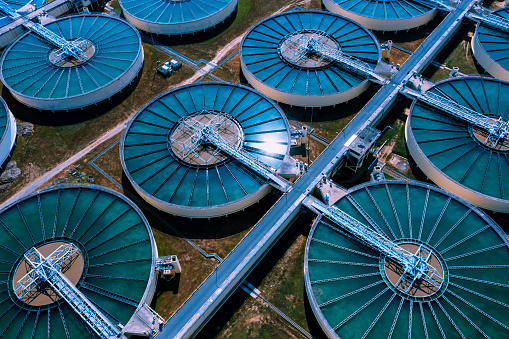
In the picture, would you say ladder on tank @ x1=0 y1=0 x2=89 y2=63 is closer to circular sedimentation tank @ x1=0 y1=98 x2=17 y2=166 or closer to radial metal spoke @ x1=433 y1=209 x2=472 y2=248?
circular sedimentation tank @ x1=0 y1=98 x2=17 y2=166

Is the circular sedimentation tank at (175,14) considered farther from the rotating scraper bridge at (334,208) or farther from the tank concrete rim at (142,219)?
the tank concrete rim at (142,219)

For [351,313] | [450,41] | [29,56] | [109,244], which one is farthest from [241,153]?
[450,41]

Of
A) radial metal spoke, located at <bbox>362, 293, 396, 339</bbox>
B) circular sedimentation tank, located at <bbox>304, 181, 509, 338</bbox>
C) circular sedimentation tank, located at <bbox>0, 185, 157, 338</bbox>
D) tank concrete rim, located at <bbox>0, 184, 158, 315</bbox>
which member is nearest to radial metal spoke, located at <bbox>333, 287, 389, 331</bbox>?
circular sedimentation tank, located at <bbox>304, 181, 509, 338</bbox>

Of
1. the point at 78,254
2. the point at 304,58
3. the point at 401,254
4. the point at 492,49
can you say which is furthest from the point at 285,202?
the point at 492,49

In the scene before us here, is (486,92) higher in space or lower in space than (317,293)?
higher

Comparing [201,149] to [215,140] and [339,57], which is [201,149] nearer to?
[215,140]

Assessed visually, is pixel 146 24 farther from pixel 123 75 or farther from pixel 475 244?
pixel 475 244
